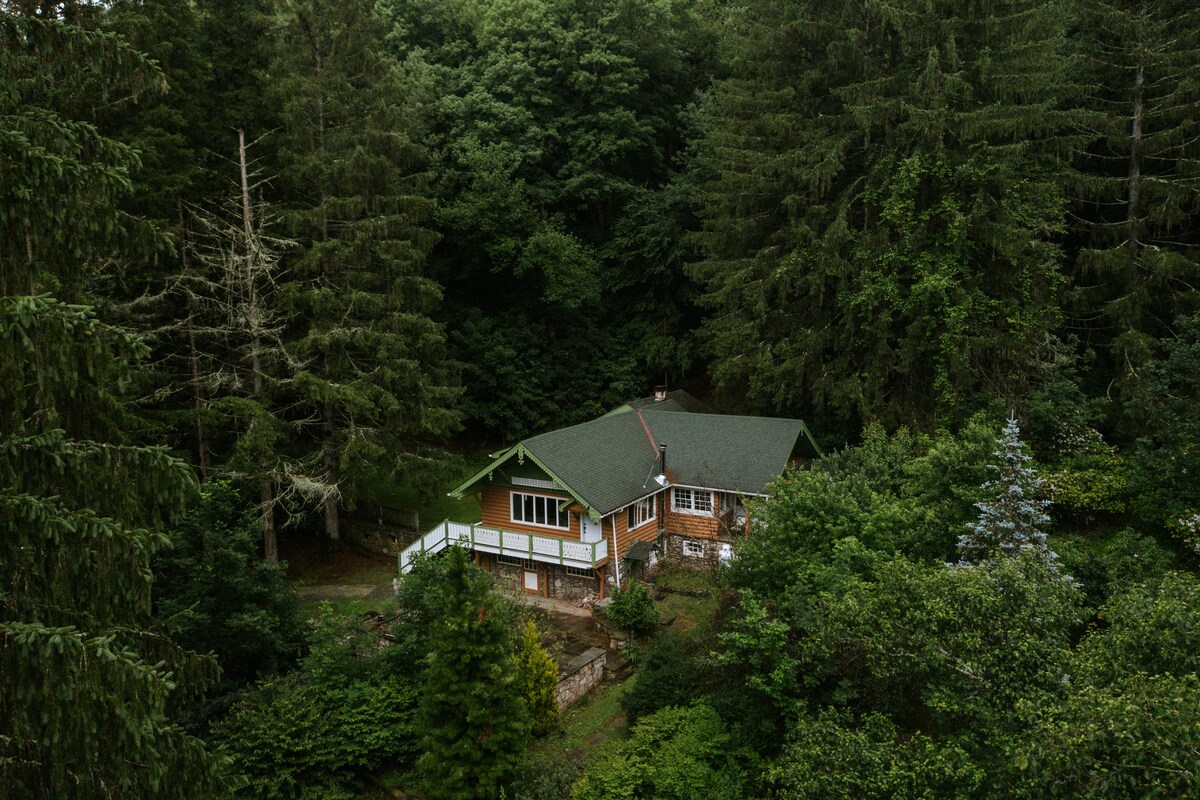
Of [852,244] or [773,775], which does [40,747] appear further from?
[852,244]

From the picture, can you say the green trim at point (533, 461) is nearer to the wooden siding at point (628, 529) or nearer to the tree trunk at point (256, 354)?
the wooden siding at point (628, 529)

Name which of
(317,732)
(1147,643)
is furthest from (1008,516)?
(317,732)

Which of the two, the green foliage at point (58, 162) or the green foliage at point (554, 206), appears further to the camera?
the green foliage at point (554, 206)

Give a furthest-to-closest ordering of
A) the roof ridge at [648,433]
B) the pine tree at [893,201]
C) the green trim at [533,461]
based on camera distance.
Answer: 1. the roof ridge at [648,433]
2. the pine tree at [893,201]
3. the green trim at [533,461]

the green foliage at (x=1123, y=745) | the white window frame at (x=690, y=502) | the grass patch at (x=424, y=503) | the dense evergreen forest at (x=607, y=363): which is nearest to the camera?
the green foliage at (x=1123, y=745)

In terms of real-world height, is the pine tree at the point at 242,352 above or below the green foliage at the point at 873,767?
above

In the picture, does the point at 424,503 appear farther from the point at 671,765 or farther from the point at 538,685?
the point at 671,765

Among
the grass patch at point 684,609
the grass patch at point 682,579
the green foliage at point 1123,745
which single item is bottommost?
the grass patch at point 684,609

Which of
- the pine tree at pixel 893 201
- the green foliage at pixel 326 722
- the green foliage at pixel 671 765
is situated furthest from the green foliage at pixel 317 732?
the pine tree at pixel 893 201
